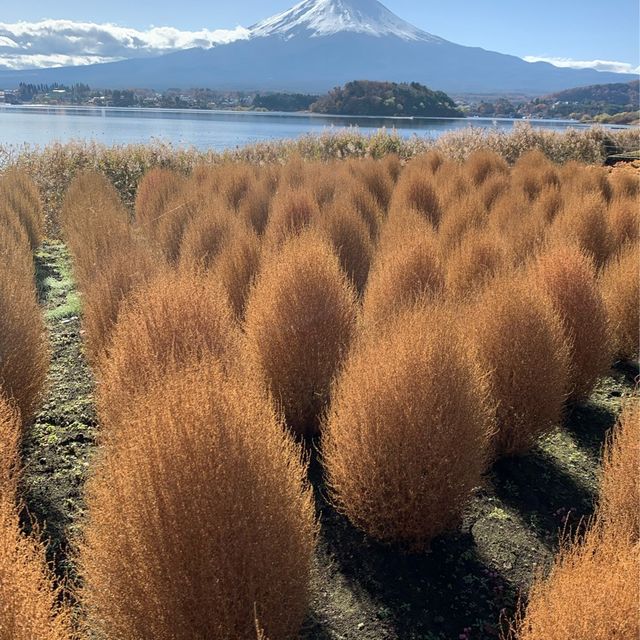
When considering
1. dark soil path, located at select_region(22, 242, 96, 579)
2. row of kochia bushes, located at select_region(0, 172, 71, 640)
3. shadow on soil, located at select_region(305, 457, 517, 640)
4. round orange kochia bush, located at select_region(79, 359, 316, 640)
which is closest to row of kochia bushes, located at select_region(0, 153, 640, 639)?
round orange kochia bush, located at select_region(79, 359, 316, 640)

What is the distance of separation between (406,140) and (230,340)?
58.2ft

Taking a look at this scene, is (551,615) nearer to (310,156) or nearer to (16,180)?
(16,180)

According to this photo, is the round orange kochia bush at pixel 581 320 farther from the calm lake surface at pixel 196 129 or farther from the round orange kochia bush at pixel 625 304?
the calm lake surface at pixel 196 129

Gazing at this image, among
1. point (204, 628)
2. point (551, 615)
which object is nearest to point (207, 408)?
point (204, 628)

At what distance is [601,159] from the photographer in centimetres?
1875

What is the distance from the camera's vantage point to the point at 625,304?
6.04m

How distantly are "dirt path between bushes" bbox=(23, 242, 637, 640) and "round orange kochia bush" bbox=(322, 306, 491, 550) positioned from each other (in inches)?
7.4

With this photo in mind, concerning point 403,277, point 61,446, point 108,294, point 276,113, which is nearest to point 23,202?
point 108,294

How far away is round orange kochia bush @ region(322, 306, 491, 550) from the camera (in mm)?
3137

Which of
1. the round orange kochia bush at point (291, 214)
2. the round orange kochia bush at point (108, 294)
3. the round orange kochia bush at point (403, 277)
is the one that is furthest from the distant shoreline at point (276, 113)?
the round orange kochia bush at point (108, 294)

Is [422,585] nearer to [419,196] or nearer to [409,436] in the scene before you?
[409,436]

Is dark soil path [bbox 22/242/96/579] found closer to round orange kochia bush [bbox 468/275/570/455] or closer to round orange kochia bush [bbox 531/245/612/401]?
round orange kochia bush [bbox 468/275/570/455]

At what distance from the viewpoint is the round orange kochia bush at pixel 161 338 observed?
11.5 ft

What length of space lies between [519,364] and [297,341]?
1595mm
